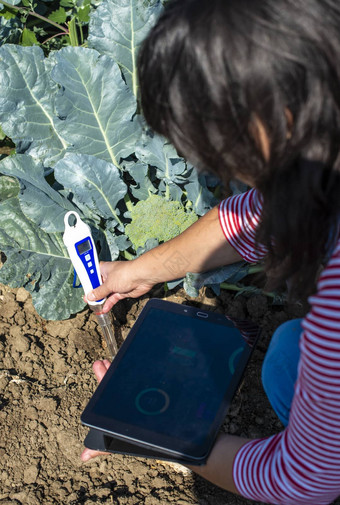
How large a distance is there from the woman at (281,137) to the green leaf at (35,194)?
3.14 feet

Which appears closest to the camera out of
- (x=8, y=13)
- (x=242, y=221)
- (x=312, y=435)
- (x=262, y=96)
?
(x=262, y=96)

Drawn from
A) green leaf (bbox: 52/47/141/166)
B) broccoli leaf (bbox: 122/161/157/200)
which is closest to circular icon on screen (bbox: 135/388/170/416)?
broccoli leaf (bbox: 122/161/157/200)

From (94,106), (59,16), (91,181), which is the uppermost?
(59,16)

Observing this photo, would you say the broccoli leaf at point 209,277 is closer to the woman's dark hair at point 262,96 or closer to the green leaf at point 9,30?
the woman's dark hair at point 262,96

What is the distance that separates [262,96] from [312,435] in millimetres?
547

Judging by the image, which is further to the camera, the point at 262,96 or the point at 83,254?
the point at 83,254

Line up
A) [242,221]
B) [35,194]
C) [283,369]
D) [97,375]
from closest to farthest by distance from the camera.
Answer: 1. [283,369]
2. [242,221]
3. [97,375]
4. [35,194]

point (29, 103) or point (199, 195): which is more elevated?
point (29, 103)

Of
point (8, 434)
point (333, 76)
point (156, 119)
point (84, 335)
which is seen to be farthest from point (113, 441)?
point (333, 76)

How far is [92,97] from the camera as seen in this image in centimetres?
186

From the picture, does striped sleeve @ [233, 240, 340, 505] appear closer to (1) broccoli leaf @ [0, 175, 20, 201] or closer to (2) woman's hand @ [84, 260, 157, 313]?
(2) woman's hand @ [84, 260, 157, 313]

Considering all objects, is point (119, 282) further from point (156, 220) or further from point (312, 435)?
point (312, 435)

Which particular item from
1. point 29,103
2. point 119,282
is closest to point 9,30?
point 29,103

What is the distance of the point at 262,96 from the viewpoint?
69 centimetres
